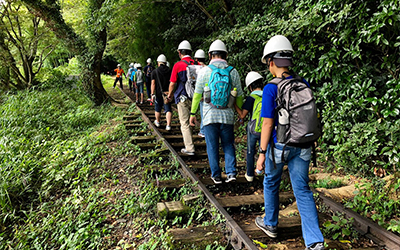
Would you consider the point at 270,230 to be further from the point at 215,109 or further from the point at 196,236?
the point at 215,109

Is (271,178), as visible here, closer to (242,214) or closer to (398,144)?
(242,214)

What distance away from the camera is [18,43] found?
42.4 feet

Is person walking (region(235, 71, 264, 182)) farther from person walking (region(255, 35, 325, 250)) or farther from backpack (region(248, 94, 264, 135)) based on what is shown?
person walking (region(255, 35, 325, 250))

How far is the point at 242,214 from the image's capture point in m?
3.78

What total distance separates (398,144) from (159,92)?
5693mm

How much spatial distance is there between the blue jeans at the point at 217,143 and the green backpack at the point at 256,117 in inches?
15.3

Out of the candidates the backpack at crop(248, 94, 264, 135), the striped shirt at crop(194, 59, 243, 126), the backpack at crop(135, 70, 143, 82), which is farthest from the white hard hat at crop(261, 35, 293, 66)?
the backpack at crop(135, 70, 143, 82)

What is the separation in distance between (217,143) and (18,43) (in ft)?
43.3

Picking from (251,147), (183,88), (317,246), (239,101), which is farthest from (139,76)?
(317,246)

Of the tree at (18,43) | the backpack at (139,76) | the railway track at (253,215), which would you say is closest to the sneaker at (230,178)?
the railway track at (253,215)

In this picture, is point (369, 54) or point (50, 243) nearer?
point (50, 243)

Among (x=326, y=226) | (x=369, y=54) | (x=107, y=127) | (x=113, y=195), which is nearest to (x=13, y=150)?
(x=107, y=127)

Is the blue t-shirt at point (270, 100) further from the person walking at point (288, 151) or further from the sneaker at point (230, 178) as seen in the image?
the sneaker at point (230, 178)

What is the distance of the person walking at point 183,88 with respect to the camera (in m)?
5.66
